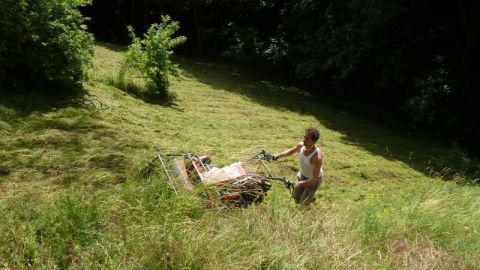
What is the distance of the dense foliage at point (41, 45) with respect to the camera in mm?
7531

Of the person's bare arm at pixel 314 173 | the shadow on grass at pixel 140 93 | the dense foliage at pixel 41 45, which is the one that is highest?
the dense foliage at pixel 41 45

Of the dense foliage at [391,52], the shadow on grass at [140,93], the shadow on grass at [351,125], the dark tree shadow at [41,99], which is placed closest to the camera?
the dark tree shadow at [41,99]

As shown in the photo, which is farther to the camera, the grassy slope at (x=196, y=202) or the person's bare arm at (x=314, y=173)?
the person's bare arm at (x=314, y=173)

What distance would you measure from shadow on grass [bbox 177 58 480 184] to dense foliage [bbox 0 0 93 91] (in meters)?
5.17

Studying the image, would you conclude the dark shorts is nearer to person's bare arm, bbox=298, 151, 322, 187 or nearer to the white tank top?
person's bare arm, bbox=298, 151, 322, 187

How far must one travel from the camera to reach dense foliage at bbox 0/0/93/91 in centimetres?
753

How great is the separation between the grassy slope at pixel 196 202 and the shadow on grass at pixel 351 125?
0.08 meters

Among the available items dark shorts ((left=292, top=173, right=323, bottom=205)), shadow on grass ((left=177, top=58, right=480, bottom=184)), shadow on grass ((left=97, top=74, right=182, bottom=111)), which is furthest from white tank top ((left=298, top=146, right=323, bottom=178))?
shadow on grass ((left=97, top=74, right=182, bottom=111))

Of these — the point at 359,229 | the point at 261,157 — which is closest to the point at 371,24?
the point at 261,157

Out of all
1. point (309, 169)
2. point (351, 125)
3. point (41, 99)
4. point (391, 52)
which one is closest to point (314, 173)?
point (309, 169)

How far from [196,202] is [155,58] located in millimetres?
6179

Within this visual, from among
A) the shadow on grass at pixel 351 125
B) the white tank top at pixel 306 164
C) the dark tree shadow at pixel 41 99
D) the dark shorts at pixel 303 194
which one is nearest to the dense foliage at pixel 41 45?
the dark tree shadow at pixel 41 99

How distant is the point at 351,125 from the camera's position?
38.0ft

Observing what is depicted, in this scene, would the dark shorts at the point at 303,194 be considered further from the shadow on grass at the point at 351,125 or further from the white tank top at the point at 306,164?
the shadow on grass at the point at 351,125
